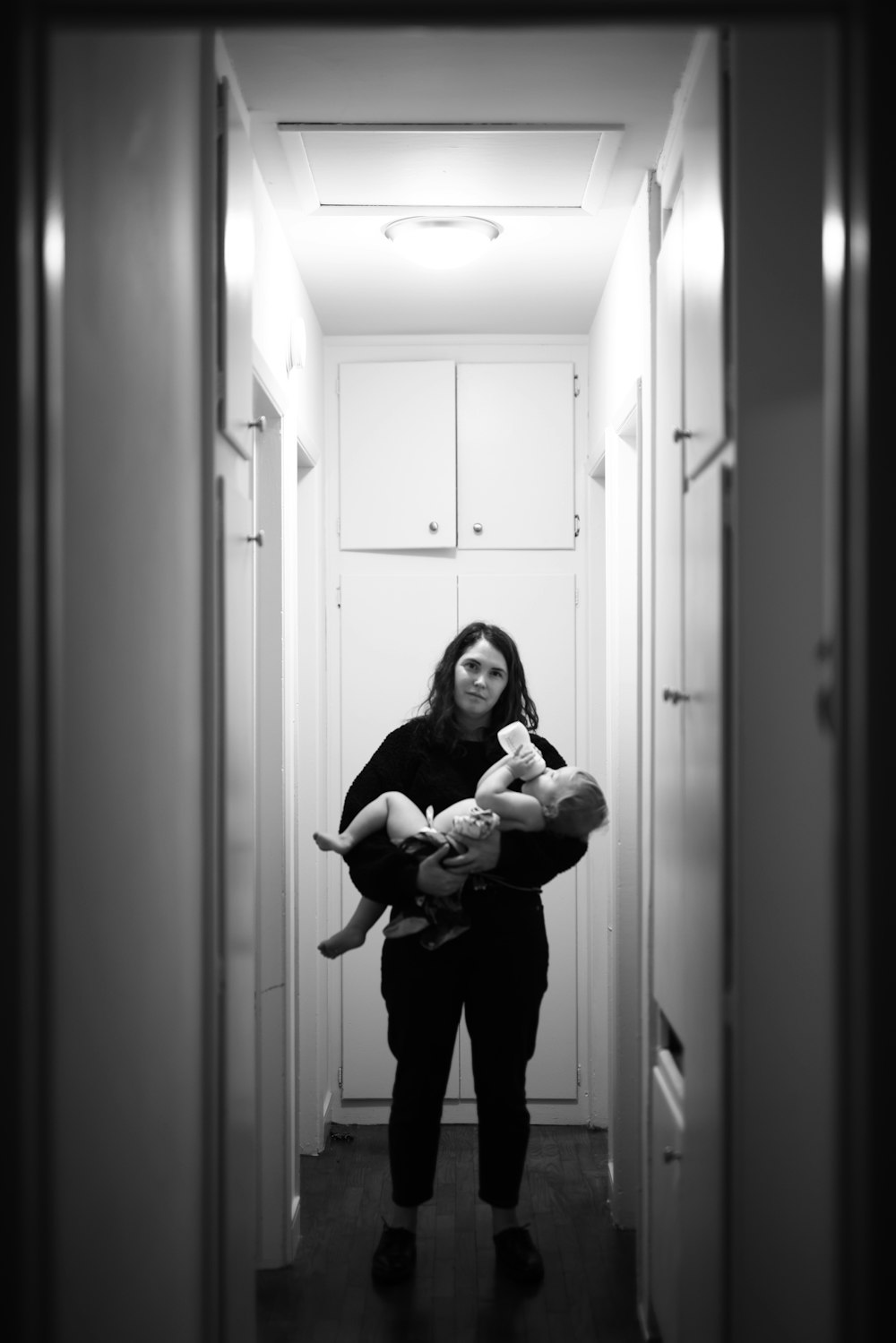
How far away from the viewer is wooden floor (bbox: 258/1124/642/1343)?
2.95m

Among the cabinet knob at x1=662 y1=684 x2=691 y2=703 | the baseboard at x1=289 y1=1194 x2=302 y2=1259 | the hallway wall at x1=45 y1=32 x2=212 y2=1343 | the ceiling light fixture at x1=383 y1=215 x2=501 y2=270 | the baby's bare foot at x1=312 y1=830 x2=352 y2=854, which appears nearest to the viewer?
the hallway wall at x1=45 y1=32 x2=212 y2=1343

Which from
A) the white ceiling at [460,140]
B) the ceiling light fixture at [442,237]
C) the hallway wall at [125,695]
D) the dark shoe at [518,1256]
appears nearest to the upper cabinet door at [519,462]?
the white ceiling at [460,140]

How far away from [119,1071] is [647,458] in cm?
187

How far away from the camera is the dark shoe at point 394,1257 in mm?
3182

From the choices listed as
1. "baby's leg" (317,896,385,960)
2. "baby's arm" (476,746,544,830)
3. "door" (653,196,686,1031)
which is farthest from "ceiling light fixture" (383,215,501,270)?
"baby's leg" (317,896,385,960)

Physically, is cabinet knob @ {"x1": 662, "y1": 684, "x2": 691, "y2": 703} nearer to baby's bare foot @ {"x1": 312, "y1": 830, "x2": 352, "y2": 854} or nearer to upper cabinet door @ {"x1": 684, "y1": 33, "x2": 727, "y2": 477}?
upper cabinet door @ {"x1": 684, "y1": 33, "x2": 727, "y2": 477}

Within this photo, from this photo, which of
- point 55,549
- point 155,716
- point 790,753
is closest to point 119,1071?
point 155,716

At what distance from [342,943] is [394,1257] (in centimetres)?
78

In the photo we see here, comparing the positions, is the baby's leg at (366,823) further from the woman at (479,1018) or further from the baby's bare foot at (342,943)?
the baby's bare foot at (342,943)

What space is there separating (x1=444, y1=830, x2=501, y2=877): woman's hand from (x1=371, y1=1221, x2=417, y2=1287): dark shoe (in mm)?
925

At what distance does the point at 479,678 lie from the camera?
11.1ft

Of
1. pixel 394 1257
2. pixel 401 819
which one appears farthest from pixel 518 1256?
pixel 401 819

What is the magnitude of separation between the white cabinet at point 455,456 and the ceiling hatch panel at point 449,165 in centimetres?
125

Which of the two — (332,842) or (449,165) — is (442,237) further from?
(332,842)
